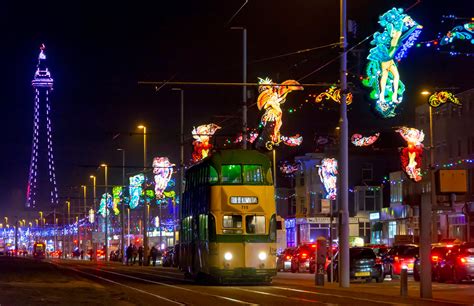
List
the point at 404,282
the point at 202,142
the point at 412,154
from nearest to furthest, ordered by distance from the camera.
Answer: the point at 404,282
the point at 412,154
the point at 202,142

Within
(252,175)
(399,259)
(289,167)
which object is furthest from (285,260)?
(289,167)

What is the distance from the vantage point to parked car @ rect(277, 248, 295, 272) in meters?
58.9

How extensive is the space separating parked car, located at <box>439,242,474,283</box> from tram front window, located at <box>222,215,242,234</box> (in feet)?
31.3

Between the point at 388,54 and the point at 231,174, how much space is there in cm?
894

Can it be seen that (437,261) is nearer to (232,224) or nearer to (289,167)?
(232,224)

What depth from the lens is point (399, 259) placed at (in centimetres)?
4381

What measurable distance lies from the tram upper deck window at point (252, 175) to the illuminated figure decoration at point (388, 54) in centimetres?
663

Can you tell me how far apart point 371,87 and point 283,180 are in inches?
2482

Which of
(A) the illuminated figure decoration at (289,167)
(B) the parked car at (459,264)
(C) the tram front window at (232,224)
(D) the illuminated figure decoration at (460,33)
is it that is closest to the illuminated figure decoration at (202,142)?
(C) the tram front window at (232,224)

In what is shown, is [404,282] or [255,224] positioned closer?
[404,282]

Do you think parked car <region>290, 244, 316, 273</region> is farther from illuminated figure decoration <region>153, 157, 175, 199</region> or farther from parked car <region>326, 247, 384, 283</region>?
illuminated figure decoration <region>153, 157, 175, 199</region>

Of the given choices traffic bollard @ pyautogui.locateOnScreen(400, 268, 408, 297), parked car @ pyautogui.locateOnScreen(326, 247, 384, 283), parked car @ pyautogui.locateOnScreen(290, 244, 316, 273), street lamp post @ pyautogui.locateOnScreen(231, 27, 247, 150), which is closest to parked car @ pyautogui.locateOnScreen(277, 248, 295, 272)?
parked car @ pyautogui.locateOnScreen(290, 244, 316, 273)

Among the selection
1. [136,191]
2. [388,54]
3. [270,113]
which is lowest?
[136,191]

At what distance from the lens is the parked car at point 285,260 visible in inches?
2320
